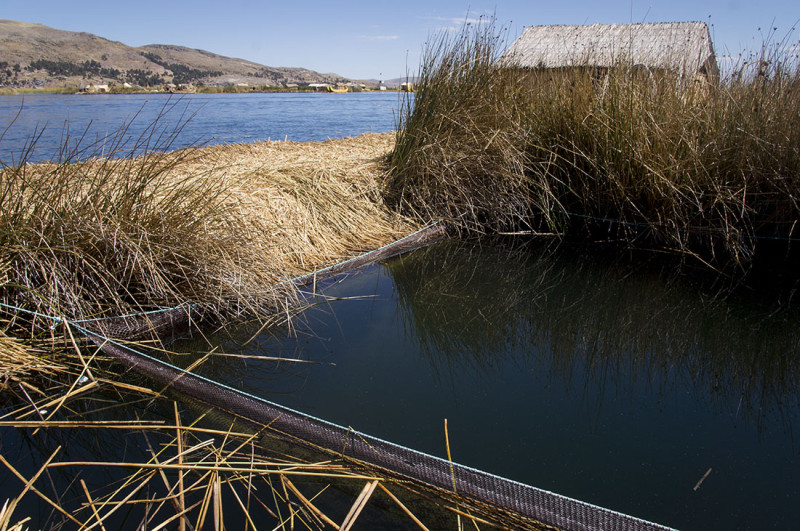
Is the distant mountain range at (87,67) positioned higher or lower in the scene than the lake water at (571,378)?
higher

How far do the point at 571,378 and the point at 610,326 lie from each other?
20.8 inches

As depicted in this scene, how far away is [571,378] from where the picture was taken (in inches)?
74.8

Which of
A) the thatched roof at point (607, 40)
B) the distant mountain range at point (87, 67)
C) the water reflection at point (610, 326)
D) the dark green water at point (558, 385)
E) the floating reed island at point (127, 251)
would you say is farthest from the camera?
the distant mountain range at point (87, 67)

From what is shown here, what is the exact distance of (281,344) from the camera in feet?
7.13

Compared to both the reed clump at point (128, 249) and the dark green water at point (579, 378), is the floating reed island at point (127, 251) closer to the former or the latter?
the reed clump at point (128, 249)

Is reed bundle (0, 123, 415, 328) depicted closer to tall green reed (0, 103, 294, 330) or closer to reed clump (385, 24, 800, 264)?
tall green reed (0, 103, 294, 330)

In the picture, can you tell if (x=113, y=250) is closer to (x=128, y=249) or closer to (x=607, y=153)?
(x=128, y=249)

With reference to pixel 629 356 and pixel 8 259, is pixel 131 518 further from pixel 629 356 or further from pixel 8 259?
pixel 629 356

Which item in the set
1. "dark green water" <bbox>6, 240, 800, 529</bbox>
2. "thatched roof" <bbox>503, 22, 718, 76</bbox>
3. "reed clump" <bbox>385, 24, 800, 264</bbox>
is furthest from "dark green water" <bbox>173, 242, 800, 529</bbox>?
"thatched roof" <bbox>503, 22, 718, 76</bbox>

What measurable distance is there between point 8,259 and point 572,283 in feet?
8.23

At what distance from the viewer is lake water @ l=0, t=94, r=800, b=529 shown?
4.59 feet

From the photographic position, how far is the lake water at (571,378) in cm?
140

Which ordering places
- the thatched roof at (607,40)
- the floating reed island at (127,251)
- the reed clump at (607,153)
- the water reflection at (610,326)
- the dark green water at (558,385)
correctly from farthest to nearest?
1. the thatched roof at (607,40)
2. the reed clump at (607,153)
3. the floating reed island at (127,251)
4. the water reflection at (610,326)
5. the dark green water at (558,385)

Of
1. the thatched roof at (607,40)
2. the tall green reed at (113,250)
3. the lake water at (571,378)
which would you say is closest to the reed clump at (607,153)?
the lake water at (571,378)
